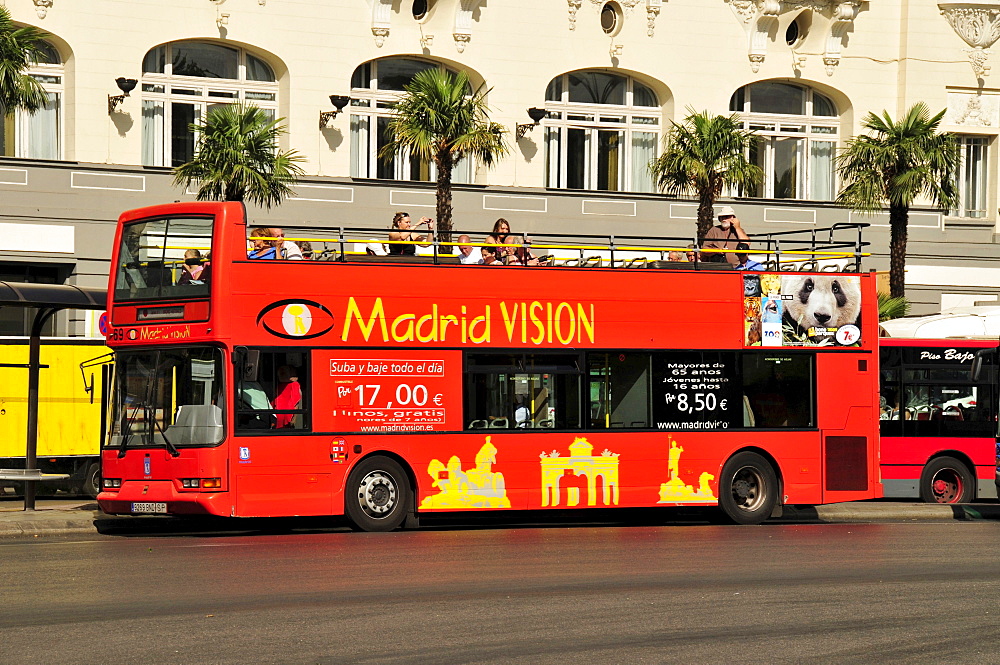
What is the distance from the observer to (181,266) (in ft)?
55.6

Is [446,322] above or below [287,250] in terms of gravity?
below

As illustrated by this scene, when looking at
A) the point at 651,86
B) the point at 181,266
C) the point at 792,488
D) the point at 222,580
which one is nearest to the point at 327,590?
the point at 222,580

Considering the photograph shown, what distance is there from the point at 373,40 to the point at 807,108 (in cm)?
1212

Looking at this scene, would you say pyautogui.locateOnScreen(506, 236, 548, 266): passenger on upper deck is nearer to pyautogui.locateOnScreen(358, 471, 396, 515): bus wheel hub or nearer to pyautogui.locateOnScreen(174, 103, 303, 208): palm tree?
pyautogui.locateOnScreen(358, 471, 396, 515): bus wheel hub

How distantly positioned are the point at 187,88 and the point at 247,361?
1843 cm

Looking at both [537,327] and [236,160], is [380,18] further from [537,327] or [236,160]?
[537,327]

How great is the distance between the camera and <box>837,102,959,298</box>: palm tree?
33.4 meters

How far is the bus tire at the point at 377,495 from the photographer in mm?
17406

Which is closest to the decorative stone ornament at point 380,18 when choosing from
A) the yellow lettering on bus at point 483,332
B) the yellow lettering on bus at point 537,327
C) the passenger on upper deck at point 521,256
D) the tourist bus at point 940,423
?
the tourist bus at point 940,423

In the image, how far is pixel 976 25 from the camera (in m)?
38.4

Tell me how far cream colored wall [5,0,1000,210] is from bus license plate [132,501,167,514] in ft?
57.4

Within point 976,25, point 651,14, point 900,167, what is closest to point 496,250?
point 900,167

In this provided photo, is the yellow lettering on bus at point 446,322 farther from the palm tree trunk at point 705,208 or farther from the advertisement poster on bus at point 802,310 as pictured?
the palm tree trunk at point 705,208

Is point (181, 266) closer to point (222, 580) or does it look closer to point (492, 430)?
point (492, 430)
